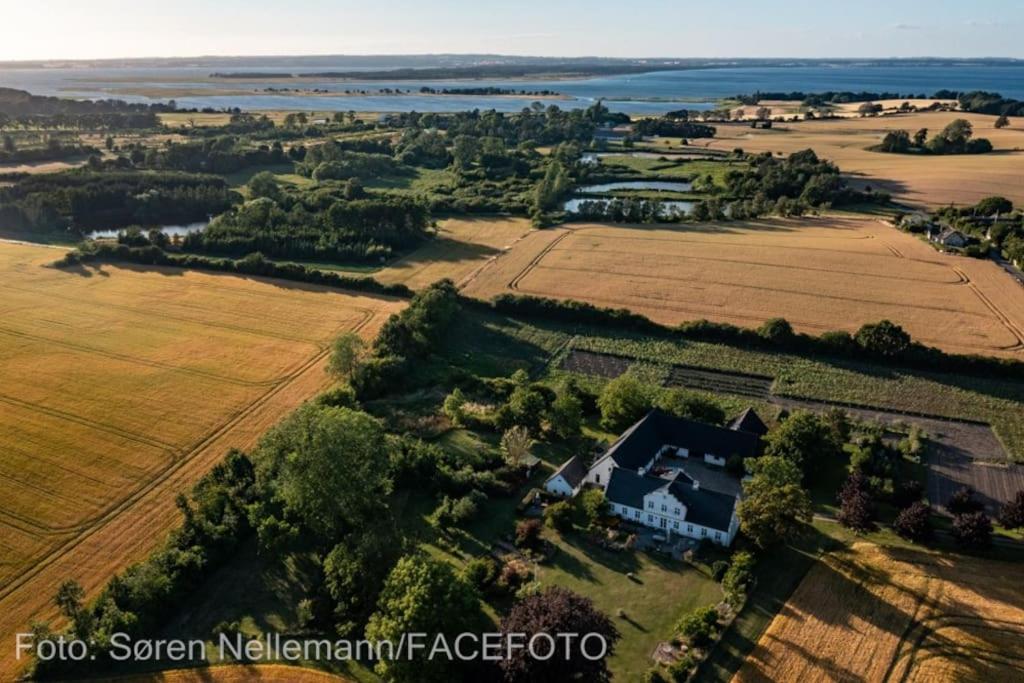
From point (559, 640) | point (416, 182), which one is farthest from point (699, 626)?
point (416, 182)

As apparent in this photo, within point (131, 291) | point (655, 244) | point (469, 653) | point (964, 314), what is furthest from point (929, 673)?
point (131, 291)

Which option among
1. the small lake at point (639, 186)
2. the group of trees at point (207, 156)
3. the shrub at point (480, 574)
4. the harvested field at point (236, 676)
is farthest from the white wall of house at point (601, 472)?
the group of trees at point (207, 156)

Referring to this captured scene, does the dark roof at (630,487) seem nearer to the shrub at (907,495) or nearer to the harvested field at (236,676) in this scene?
the shrub at (907,495)

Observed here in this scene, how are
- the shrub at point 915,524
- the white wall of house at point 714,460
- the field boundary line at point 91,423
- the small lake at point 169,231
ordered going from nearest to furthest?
the shrub at point 915,524
the white wall of house at point 714,460
the field boundary line at point 91,423
the small lake at point 169,231

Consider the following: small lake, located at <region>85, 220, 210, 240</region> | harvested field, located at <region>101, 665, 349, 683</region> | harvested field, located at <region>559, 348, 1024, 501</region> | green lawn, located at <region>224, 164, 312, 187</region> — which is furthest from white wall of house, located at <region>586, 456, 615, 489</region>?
green lawn, located at <region>224, 164, 312, 187</region>

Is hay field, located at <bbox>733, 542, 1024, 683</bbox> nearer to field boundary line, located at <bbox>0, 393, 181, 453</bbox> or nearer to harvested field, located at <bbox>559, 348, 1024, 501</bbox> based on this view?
harvested field, located at <bbox>559, 348, 1024, 501</bbox>

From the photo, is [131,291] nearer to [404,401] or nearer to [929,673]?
[404,401]
